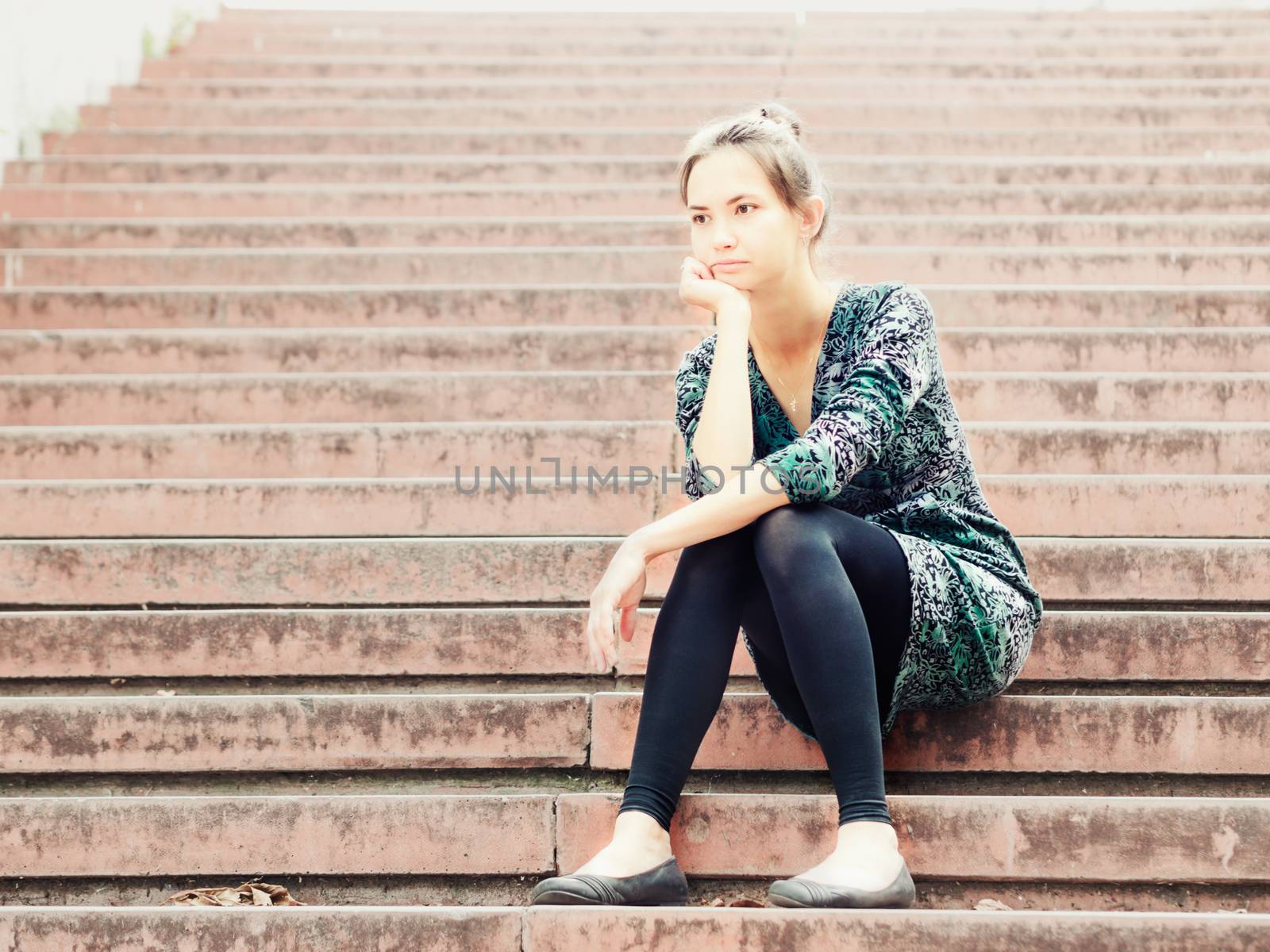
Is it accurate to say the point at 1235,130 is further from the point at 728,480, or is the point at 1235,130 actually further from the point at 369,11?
the point at 369,11

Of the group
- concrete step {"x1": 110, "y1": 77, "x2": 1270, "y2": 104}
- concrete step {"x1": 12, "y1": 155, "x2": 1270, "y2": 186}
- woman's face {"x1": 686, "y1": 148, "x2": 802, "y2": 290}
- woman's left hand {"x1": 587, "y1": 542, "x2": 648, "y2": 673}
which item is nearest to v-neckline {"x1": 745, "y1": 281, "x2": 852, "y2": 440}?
woman's face {"x1": 686, "y1": 148, "x2": 802, "y2": 290}

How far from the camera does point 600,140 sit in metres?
4.93

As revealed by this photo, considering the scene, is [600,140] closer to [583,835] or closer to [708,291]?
[708,291]

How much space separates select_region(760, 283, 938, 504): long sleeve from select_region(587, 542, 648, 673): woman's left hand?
0.87 feet

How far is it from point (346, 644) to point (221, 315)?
176cm

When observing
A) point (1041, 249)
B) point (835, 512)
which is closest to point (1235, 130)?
point (1041, 249)

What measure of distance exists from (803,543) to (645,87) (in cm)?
422

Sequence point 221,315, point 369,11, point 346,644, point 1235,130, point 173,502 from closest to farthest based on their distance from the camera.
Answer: point 346,644, point 173,502, point 221,315, point 1235,130, point 369,11

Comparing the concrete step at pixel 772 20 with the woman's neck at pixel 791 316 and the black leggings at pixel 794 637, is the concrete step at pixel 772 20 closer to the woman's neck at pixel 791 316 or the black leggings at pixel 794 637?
the woman's neck at pixel 791 316

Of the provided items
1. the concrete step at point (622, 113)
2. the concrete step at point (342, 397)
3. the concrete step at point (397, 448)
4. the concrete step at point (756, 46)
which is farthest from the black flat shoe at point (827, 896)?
the concrete step at point (756, 46)

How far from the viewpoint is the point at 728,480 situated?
186 cm

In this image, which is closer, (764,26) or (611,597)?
(611,597)

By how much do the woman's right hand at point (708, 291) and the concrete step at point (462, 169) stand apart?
2563 mm

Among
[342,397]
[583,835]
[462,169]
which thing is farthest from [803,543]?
[462,169]
